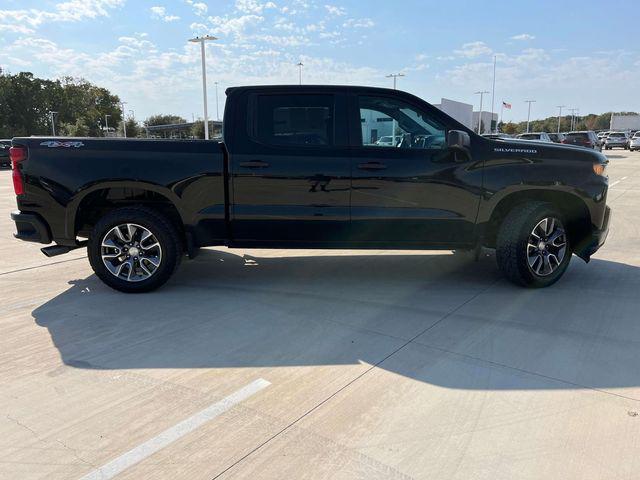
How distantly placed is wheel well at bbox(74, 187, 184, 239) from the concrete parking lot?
2.37 feet

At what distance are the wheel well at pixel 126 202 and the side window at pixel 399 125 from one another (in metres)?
2.16

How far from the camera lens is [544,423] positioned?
113 inches

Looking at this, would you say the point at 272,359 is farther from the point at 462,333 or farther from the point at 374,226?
the point at 374,226

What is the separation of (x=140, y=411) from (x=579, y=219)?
4.63m

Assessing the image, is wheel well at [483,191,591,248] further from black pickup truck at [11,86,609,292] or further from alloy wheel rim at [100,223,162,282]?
alloy wheel rim at [100,223,162,282]

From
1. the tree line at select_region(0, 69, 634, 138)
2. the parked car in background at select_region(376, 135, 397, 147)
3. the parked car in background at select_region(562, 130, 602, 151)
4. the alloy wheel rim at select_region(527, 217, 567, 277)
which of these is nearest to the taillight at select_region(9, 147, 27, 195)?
the parked car in background at select_region(376, 135, 397, 147)

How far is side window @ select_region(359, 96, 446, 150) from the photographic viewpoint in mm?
5055

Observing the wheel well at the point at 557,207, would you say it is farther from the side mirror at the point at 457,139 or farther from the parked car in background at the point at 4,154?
the parked car in background at the point at 4,154

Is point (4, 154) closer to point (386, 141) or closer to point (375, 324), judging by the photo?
point (386, 141)

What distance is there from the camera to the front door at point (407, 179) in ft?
16.3

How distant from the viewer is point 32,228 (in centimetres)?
510

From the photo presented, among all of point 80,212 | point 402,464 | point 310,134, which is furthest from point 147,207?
point 402,464

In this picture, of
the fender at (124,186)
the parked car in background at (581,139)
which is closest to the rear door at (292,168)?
the fender at (124,186)

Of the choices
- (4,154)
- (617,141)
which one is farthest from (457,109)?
(4,154)
